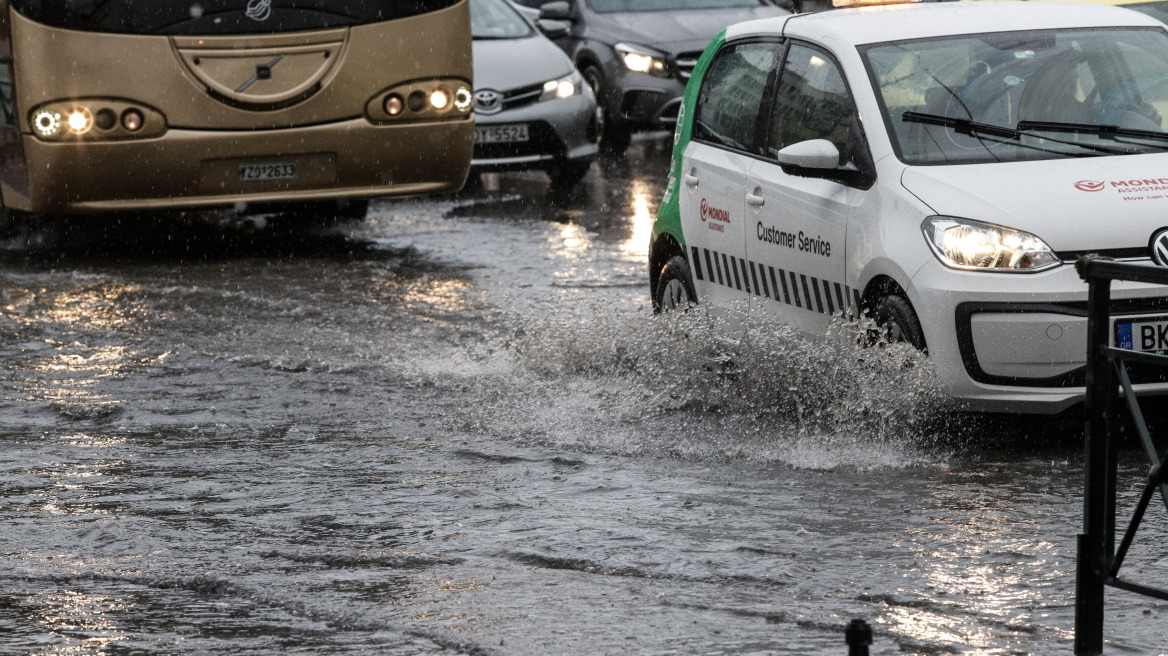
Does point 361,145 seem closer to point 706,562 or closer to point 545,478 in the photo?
point 545,478

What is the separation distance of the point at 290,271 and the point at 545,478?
5911mm

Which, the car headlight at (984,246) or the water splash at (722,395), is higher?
the car headlight at (984,246)

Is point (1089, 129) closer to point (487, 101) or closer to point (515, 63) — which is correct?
point (487, 101)

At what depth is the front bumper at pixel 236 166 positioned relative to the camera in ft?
39.1

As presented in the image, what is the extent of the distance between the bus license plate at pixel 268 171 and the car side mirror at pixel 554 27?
5.44 m

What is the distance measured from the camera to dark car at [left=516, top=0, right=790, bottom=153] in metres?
17.5

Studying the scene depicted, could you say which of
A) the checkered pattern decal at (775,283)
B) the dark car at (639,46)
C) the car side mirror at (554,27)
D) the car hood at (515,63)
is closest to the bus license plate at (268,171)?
the car hood at (515,63)

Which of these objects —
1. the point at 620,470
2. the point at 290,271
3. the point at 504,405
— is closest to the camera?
the point at 620,470

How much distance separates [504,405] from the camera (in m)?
7.82


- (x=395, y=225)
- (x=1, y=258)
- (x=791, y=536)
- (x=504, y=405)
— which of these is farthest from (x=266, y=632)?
(x=395, y=225)

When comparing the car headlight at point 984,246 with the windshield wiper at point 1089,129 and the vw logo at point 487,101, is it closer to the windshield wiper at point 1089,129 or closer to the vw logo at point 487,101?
the windshield wiper at point 1089,129

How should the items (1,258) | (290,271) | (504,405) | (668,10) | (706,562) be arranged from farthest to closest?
1. (668,10)
2. (1,258)
3. (290,271)
4. (504,405)
5. (706,562)

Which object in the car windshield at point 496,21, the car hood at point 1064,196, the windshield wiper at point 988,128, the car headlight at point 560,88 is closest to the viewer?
the car hood at point 1064,196

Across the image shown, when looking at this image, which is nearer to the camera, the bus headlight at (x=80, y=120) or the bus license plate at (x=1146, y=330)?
the bus license plate at (x=1146, y=330)
